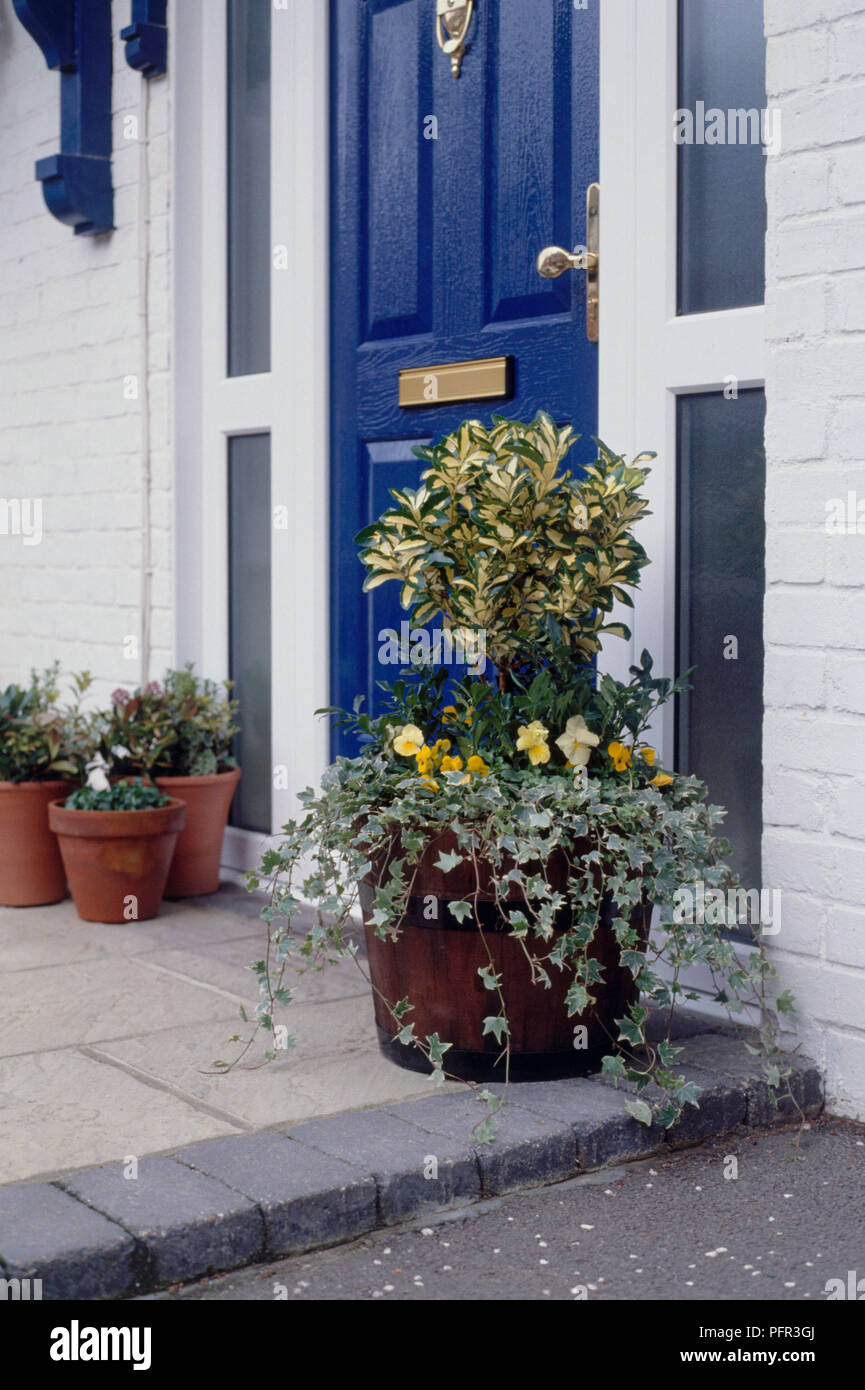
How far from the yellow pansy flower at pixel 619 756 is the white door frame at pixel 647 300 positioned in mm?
445

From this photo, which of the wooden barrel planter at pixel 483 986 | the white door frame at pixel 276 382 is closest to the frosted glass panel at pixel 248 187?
the white door frame at pixel 276 382

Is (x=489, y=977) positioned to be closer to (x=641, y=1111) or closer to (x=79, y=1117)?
(x=641, y=1111)

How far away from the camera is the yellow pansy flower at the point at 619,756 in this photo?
2.71 meters

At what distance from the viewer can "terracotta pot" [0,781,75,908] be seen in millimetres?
4191

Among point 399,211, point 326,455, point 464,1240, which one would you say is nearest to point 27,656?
point 326,455

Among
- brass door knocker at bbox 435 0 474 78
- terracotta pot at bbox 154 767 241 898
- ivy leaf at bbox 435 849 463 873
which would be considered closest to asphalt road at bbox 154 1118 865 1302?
ivy leaf at bbox 435 849 463 873

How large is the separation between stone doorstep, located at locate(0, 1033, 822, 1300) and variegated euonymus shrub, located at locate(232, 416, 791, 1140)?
2.8 inches

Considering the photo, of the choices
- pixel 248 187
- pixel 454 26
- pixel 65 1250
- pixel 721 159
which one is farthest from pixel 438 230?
pixel 65 1250

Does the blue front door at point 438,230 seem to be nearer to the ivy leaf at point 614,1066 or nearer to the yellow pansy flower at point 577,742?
the yellow pansy flower at point 577,742

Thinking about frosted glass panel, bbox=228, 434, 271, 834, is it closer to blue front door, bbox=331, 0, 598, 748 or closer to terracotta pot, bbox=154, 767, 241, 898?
terracotta pot, bbox=154, 767, 241, 898

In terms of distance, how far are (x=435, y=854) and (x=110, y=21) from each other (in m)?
3.28

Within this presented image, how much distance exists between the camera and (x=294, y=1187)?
7.38ft

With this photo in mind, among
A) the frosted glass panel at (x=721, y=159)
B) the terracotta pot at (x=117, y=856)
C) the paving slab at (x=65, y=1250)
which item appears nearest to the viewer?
the paving slab at (x=65, y=1250)

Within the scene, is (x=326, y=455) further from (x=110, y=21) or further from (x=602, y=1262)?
(x=602, y=1262)
